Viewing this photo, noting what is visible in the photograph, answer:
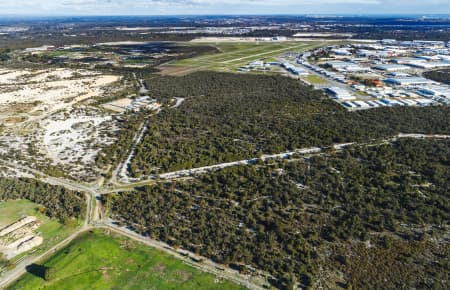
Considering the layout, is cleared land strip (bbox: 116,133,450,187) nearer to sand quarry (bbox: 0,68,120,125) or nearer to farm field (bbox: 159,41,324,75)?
sand quarry (bbox: 0,68,120,125)

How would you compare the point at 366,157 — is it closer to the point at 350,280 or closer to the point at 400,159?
the point at 400,159

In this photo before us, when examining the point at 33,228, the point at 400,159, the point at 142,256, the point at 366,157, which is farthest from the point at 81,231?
the point at 400,159

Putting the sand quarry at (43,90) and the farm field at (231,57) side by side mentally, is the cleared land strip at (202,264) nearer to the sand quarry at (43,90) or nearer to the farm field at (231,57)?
the sand quarry at (43,90)

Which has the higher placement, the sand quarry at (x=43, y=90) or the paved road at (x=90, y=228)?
the sand quarry at (x=43, y=90)

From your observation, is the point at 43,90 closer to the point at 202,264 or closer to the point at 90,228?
the point at 90,228

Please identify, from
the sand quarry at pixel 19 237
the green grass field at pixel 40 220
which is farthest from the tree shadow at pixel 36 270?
the sand quarry at pixel 19 237

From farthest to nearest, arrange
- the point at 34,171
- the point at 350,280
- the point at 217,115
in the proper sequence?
the point at 217,115, the point at 34,171, the point at 350,280
